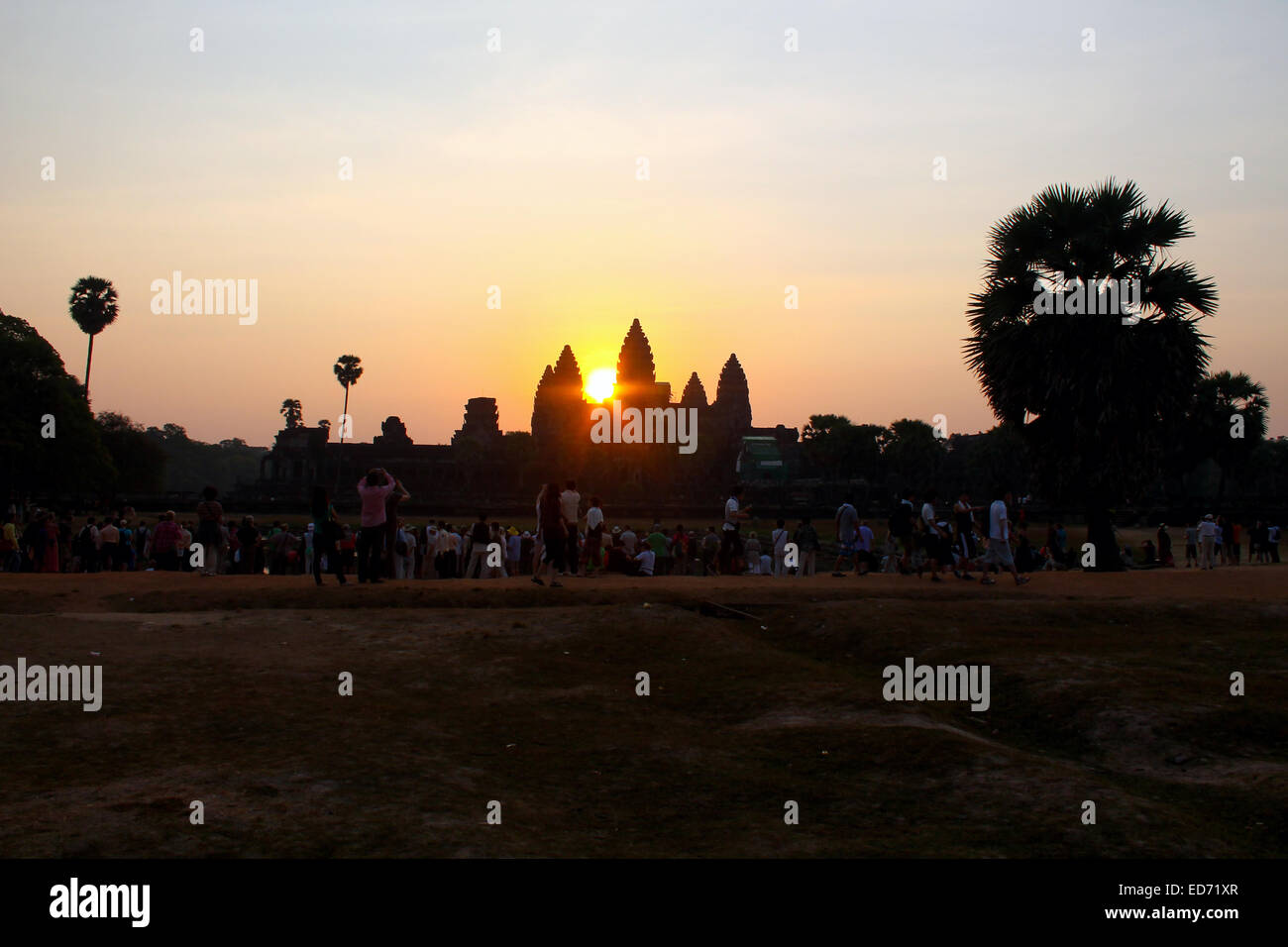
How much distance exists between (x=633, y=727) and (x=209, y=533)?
36.4 feet

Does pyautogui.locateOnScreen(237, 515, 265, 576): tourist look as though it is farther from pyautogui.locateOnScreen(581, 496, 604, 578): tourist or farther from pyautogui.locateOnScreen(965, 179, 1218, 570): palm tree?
pyautogui.locateOnScreen(965, 179, 1218, 570): palm tree

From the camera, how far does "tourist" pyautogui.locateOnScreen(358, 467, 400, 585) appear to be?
15312 mm

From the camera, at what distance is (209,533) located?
17719mm

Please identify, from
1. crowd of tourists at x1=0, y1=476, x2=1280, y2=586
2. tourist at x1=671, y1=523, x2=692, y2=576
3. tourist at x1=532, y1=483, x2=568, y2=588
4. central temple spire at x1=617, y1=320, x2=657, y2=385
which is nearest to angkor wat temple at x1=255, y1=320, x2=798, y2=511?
central temple spire at x1=617, y1=320, x2=657, y2=385

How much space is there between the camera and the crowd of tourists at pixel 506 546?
16.0 metres

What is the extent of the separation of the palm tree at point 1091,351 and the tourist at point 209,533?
1689 cm

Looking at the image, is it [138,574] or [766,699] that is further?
[138,574]

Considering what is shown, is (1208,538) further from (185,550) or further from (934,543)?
(185,550)

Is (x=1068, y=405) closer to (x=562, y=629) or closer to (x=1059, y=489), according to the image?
(x=1059, y=489)

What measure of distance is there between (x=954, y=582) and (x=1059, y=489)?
9959 mm

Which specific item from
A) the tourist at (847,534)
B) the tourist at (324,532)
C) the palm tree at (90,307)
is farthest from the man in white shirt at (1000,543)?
the palm tree at (90,307)

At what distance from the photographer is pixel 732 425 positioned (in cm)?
13038
